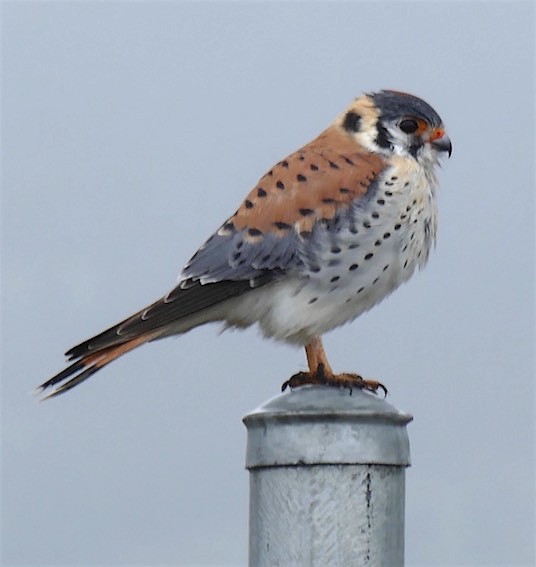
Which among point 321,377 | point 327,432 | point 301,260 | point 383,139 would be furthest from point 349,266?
point 327,432

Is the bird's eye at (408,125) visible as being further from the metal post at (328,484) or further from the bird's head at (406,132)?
the metal post at (328,484)

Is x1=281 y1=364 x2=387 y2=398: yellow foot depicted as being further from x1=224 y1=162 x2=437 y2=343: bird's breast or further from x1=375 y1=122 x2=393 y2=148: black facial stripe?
x1=375 y1=122 x2=393 y2=148: black facial stripe

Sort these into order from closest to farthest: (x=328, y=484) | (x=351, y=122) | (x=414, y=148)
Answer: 1. (x=328, y=484)
2. (x=414, y=148)
3. (x=351, y=122)

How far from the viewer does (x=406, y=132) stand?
246 inches

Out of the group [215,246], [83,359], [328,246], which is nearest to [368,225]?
[328,246]

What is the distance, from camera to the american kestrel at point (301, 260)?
5.69 m

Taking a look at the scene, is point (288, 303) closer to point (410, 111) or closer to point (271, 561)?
point (410, 111)

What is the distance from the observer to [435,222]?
6109 millimetres

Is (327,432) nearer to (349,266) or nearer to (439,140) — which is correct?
(349,266)

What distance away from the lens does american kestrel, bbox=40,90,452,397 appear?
569cm

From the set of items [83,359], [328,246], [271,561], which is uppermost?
[328,246]

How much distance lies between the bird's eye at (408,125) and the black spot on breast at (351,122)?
234 millimetres

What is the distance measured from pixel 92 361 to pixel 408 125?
6.44 ft

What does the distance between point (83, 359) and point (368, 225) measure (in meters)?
1.43
